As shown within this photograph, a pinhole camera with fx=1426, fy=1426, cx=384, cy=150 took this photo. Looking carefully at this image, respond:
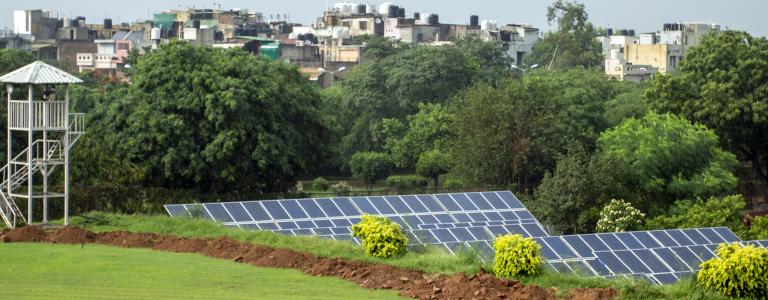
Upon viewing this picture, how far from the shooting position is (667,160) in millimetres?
51406

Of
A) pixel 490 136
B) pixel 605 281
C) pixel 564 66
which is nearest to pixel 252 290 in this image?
pixel 605 281

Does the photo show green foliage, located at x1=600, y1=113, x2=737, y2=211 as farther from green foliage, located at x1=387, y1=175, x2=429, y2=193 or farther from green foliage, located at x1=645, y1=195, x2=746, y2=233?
green foliage, located at x1=387, y1=175, x2=429, y2=193

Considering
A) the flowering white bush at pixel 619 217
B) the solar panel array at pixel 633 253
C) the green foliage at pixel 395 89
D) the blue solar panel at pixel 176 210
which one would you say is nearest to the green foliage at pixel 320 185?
the green foliage at pixel 395 89

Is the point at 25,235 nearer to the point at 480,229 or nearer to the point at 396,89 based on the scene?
the point at 480,229

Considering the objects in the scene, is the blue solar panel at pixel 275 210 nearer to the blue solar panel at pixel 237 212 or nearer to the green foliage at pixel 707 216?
the blue solar panel at pixel 237 212

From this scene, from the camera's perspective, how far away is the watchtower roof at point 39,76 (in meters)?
35.0

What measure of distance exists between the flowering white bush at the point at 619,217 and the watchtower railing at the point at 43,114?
18241 millimetres

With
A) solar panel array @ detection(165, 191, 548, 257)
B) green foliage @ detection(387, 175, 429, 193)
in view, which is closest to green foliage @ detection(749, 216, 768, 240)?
solar panel array @ detection(165, 191, 548, 257)

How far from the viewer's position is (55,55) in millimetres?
130500

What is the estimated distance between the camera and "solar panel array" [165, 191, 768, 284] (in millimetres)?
30422

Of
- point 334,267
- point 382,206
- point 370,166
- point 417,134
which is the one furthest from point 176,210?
point 370,166

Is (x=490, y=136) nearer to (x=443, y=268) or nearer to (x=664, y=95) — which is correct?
(x=664, y=95)

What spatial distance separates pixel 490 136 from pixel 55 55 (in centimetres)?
8404

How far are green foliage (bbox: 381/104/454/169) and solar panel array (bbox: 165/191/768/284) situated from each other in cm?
3147
